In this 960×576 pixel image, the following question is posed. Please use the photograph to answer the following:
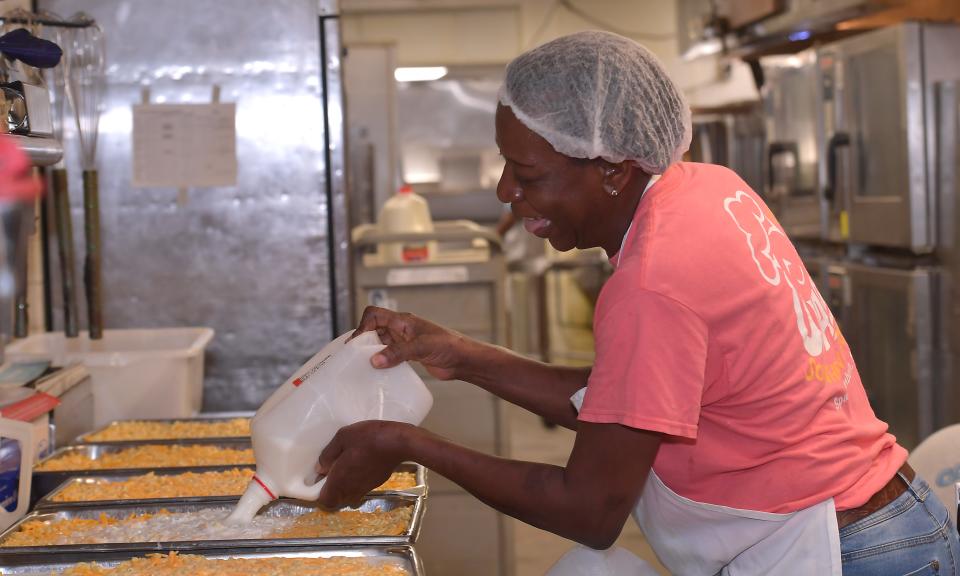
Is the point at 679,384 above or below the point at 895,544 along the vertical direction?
above

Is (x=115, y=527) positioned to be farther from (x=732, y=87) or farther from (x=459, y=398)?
(x=732, y=87)

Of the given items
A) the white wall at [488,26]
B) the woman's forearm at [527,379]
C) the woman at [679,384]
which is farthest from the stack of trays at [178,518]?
the white wall at [488,26]

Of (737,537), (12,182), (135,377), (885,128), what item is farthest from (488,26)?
(12,182)

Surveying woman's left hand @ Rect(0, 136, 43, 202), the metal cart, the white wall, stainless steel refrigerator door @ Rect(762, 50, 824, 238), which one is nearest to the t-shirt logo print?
woman's left hand @ Rect(0, 136, 43, 202)

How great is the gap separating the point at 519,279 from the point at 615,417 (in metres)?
6.68

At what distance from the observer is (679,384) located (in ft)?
4.39

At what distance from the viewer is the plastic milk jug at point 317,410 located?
1635mm

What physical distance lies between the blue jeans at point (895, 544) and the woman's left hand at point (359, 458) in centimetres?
68

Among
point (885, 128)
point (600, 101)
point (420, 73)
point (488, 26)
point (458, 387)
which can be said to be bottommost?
point (458, 387)

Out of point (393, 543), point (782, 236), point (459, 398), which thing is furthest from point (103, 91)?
point (782, 236)

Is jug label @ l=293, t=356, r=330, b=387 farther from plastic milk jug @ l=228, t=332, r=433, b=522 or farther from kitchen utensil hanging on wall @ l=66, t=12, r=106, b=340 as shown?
kitchen utensil hanging on wall @ l=66, t=12, r=106, b=340

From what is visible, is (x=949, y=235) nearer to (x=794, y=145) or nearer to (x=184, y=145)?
(x=794, y=145)

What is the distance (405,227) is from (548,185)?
8.20ft

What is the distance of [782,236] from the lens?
5.15 feet
